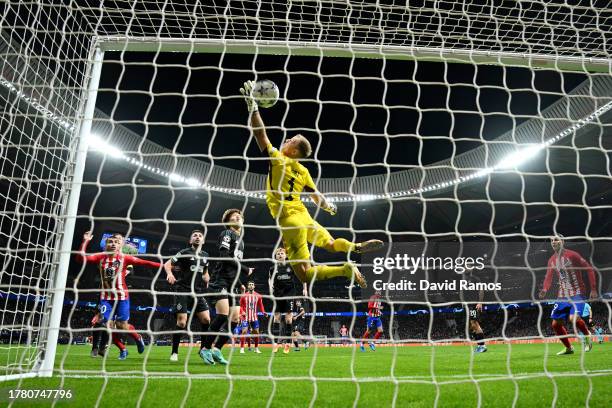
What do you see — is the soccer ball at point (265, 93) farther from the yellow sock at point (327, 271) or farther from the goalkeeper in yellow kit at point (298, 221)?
the yellow sock at point (327, 271)

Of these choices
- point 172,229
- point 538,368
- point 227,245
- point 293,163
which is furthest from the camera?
point 172,229

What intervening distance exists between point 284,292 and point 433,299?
446 inches

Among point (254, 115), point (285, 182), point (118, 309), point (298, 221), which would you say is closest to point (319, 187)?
point (118, 309)

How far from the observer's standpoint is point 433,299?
62.2 feet

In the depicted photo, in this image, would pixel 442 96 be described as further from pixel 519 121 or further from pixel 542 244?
pixel 542 244

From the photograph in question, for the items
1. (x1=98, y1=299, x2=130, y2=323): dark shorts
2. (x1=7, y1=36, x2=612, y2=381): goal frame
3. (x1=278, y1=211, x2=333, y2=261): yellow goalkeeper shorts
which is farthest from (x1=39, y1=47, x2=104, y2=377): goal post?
(x1=278, y1=211, x2=333, y2=261): yellow goalkeeper shorts

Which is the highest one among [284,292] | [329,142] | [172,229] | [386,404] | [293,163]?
[329,142]

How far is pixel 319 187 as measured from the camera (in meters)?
19.8

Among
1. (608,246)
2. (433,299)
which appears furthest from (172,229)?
(608,246)

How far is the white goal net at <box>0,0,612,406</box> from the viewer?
3777mm

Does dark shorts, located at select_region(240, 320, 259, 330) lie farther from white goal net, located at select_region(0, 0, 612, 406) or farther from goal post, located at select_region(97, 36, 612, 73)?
goal post, located at select_region(97, 36, 612, 73)

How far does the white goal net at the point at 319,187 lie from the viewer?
3.78 m

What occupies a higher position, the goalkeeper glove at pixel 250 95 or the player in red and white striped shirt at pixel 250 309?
the goalkeeper glove at pixel 250 95

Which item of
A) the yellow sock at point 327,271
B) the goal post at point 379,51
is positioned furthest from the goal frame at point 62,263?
the yellow sock at point 327,271
